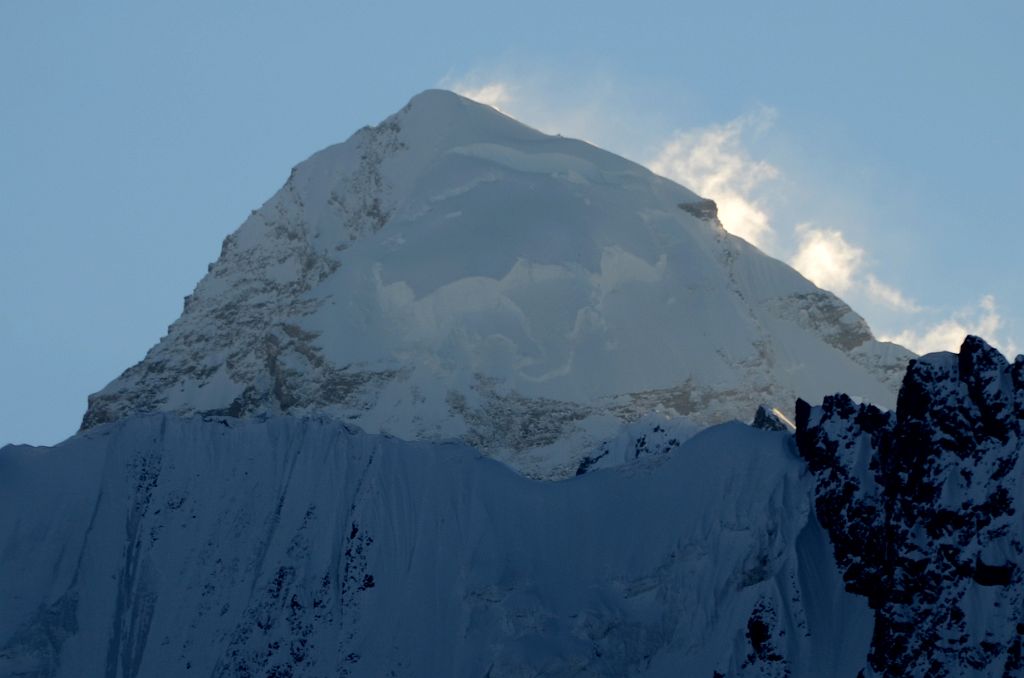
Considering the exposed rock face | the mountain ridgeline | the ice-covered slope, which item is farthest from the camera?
the ice-covered slope

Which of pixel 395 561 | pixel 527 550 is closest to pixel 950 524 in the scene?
pixel 527 550

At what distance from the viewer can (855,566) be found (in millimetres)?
161750

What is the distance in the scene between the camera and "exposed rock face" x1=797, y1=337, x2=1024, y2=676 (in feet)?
486

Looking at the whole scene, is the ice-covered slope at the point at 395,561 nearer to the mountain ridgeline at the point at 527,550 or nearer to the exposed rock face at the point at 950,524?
the mountain ridgeline at the point at 527,550

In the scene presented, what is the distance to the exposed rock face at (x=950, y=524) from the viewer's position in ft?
486

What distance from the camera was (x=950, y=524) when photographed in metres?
151

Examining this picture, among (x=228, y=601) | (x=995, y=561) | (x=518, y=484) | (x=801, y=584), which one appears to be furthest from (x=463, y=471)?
(x=995, y=561)

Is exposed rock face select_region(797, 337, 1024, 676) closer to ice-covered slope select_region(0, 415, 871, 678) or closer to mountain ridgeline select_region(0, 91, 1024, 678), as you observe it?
mountain ridgeline select_region(0, 91, 1024, 678)

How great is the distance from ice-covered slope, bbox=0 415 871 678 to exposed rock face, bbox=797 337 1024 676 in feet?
20.6

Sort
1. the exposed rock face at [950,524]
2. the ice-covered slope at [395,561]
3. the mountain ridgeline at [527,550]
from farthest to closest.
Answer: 1. the ice-covered slope at [395,561]
2. the mountain ridgeline at [527,550]
3. the exposed rock face at [950,524]

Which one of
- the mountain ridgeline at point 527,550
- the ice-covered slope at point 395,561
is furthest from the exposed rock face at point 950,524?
the ice-covered slope at point 395,561

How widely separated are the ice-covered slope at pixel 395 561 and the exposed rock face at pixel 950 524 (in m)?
6.28

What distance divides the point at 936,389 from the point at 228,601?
45.4m

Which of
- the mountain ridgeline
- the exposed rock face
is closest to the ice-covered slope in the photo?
the mountain ridgeline
